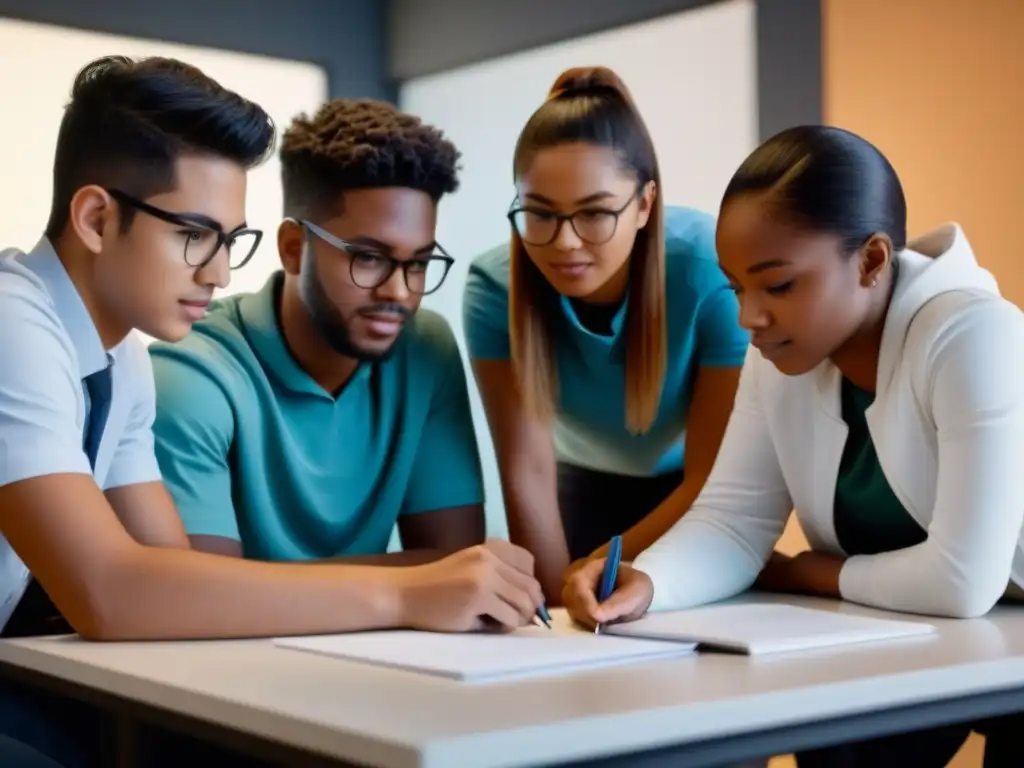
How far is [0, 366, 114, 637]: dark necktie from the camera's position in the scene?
1.40 m

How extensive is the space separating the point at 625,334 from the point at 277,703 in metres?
1.29

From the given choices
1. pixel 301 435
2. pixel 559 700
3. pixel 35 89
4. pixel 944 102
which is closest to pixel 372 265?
pixel 301 435

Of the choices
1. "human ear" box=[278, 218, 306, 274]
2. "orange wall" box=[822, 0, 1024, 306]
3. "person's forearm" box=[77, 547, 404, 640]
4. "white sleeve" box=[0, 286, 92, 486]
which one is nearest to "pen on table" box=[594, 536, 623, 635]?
"person's forearm" box=[77, 547, 404, 640]

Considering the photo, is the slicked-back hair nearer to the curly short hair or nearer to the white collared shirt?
the curly short hair

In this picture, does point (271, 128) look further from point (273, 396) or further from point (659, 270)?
point (659, 270)

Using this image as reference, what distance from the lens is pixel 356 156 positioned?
197 cm

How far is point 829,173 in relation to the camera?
147 cm

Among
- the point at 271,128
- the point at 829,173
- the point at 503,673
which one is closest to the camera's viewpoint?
the point at 503,673

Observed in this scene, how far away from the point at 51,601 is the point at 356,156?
2.74 feet

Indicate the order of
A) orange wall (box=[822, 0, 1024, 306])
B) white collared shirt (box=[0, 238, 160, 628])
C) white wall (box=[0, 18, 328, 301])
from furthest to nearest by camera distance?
1. white wall (box=[0, 18, 328, 301])
2. orange wall (box=[822, 0, 1024, 306])
3. white collared shirt (box=[0, 238, 160, 628])

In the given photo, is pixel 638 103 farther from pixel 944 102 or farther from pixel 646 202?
pixel 646 202

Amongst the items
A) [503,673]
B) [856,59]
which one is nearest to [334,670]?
[503,673]

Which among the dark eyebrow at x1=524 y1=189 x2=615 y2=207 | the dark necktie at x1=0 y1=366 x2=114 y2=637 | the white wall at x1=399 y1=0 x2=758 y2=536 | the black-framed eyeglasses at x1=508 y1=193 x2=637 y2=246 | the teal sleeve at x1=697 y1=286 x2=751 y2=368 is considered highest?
the white wall at x1=399 y1=0 x2=758 y2=536

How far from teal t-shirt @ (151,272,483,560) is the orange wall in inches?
45.9
